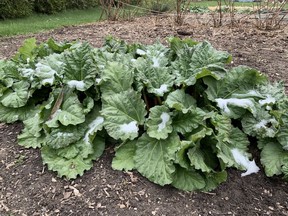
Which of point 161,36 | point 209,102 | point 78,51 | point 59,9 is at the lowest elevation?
point 59,9

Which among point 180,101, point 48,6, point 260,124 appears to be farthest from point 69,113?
point 48,6

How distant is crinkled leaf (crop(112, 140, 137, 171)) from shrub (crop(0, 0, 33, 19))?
27.9ft

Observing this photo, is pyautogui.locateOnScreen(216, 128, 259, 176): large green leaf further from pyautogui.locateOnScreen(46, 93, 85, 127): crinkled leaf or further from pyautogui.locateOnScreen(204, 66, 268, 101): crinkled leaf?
pyautogui.locateOnScreen(46, 93, 85, 127): crinkled leaf

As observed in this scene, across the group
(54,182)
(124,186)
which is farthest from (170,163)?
(54,182)

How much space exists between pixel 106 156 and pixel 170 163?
469mm

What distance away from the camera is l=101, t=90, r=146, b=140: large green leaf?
7.54 feet

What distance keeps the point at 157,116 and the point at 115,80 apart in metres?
0.41

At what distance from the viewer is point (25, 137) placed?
2617 mm

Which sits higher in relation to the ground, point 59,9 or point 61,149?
point 61,149

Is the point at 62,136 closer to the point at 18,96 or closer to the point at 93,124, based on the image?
the point at 93,124

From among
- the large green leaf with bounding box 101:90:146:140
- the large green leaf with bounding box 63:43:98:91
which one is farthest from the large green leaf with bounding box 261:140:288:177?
the large green leaf with bounding box 63:43:98:91

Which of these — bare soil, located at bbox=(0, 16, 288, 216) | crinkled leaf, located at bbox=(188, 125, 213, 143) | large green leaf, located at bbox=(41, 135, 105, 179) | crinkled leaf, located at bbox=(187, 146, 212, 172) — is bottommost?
bare soil, located at bbox=(0, 16, 288, 216)

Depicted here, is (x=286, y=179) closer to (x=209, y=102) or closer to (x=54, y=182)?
(x=209, y=102)

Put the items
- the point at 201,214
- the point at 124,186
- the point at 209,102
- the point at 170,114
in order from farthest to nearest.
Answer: the point at 209,102, the point at 170,114, the point at 124,186, the point at 201,214
